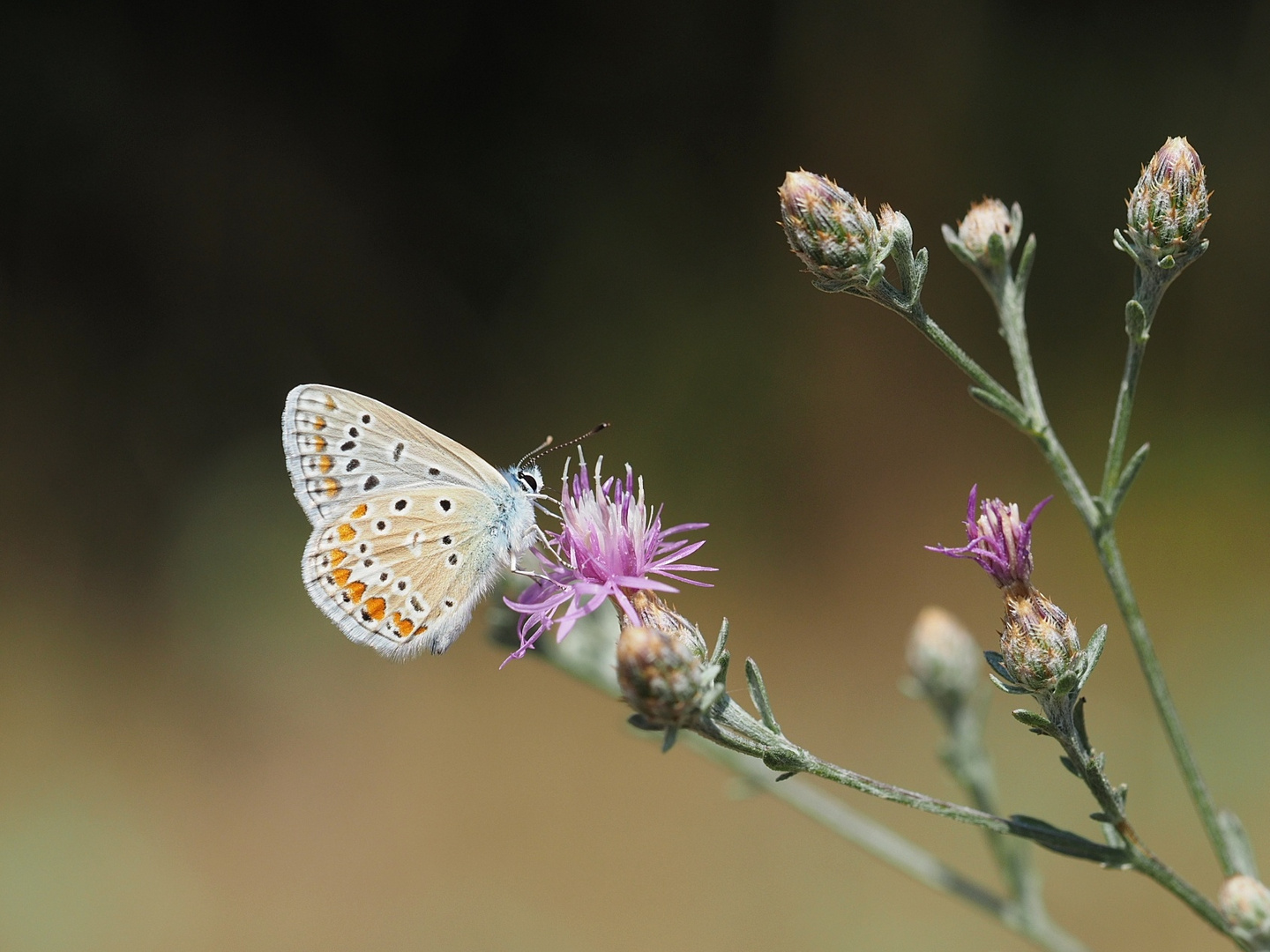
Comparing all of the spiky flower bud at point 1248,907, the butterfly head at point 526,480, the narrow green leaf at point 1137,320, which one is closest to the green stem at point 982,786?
the spiky flower bud at point 1248,907

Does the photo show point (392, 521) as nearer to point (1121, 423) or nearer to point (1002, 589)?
point (1002, 589)

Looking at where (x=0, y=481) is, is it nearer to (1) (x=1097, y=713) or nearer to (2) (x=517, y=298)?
(2) (x=517, y=298)

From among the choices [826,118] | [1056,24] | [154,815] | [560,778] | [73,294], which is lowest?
[154,815]

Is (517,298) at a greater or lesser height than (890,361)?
lesser

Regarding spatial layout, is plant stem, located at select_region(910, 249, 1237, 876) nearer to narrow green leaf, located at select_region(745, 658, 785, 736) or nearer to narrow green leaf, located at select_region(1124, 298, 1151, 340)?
narrow green leaf, located at select_region(1124, 298, 1151, 340)

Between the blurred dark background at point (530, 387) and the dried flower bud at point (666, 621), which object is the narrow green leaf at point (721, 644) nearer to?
the dried flower bud at point (666, 621)

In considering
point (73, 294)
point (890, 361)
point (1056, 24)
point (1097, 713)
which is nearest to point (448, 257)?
point (73, 294)
